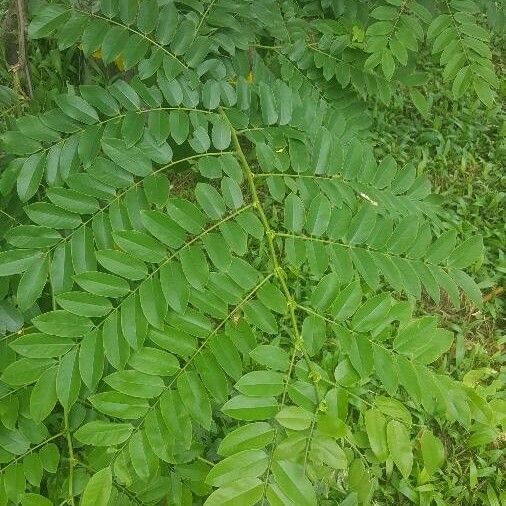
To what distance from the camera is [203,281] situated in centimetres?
118

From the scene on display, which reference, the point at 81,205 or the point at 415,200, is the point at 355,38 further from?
the point at 81,205

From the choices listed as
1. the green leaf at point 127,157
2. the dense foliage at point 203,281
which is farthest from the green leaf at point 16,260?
the green leaf at point 127,157

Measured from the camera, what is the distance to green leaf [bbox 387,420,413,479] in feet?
3.67

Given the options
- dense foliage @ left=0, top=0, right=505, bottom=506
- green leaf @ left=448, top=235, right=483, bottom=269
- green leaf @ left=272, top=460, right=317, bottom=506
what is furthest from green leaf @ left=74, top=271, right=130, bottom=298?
green leaf @ left=448, top=235, right=483, bottom=269

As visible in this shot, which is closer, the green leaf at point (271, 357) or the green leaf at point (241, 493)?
the green leaf at point (241, 493)

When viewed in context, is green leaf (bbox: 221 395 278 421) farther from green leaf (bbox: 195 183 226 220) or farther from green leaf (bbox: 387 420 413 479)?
green leaf (bbox: 195 183 226 220)

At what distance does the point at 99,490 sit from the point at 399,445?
1.90 feet

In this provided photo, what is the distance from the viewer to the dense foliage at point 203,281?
1.14 meters

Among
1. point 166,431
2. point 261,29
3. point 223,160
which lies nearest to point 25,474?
point 166,431

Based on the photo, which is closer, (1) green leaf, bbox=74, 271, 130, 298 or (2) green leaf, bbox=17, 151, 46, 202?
(1) green leaf, bbox=74, 271, 130, 298

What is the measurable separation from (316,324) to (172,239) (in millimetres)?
344

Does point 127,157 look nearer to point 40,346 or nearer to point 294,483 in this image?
point 40,346

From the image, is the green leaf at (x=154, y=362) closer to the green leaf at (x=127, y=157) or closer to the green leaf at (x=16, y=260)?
the green leaf at (x=16, y=260)

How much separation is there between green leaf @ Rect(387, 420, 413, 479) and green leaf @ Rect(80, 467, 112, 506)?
21.4 inches
